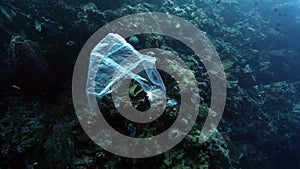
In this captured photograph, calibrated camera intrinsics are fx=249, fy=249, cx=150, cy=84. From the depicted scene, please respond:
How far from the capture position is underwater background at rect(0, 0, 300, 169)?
411 cm

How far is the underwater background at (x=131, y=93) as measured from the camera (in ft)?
13.5

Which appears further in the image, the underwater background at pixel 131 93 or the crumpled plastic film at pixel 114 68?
the underwater background at pixel 131 93

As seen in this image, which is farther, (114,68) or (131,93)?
(131,93)

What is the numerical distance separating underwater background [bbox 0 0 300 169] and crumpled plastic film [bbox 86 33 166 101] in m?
0.38

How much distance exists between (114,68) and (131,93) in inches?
22.8

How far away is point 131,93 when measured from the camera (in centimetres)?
436

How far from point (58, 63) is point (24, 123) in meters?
1.46

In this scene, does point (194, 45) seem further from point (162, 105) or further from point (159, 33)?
point (162, 105)

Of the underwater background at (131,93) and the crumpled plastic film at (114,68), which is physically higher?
the crumpled plastic film at (114,68)

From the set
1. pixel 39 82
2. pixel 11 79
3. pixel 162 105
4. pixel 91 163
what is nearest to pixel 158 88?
pixel 162 105

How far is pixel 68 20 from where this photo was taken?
6.29m

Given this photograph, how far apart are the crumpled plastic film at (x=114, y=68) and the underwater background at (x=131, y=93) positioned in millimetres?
384

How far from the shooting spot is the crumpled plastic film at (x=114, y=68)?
13.1 ft

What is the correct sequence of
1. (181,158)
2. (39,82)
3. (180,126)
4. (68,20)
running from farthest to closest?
Result: (68,20)
(39,82)
(180,126)
(181,158)
